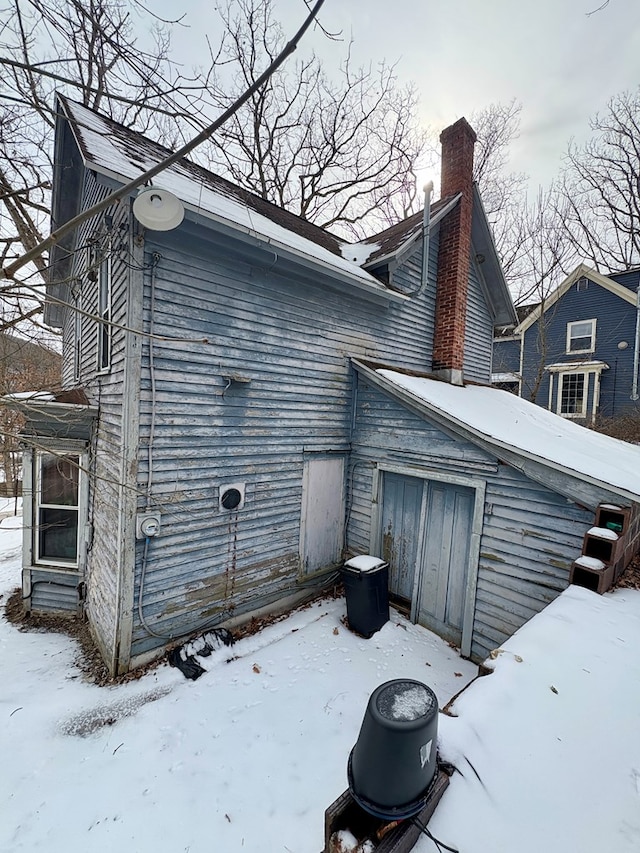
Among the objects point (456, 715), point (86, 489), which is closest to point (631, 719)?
point (456, 715)

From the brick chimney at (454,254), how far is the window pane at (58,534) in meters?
7.69

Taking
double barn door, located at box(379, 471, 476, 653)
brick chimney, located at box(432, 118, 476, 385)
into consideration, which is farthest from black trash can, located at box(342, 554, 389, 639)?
brick chimney, located at box(432, 118, 476, 385)

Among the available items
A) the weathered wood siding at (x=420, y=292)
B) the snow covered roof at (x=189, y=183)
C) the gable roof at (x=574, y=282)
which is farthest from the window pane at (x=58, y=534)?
the gable roof at (x=574, y=282)

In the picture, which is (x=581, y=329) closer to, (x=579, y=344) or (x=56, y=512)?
(x=579, y=344)

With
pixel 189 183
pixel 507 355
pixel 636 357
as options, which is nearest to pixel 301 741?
pixel 189 183

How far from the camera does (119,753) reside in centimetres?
348

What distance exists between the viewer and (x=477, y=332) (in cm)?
973

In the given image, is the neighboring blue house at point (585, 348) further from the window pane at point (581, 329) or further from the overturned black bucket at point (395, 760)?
the overturned black bucket at point (395, 760)

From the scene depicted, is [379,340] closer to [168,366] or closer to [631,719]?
[168,366]

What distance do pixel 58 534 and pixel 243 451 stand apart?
3.53 m

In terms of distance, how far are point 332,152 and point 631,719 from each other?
19.9 meters

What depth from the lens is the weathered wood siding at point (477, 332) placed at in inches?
368

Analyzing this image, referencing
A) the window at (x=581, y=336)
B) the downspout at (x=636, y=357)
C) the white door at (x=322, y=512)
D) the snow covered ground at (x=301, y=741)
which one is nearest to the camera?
the snow covered ground at (x=301, y=741)

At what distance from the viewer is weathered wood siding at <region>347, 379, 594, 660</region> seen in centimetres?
432
